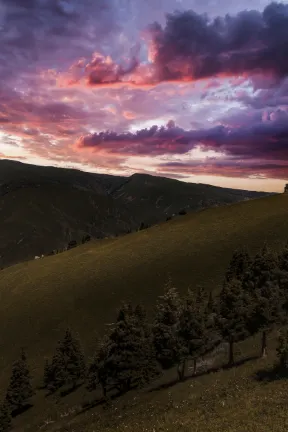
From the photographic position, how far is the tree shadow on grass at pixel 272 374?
2955 centimetres

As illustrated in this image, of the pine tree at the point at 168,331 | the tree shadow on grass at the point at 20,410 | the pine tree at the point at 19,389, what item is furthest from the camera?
the tree shadow on grass at the point at 20,410

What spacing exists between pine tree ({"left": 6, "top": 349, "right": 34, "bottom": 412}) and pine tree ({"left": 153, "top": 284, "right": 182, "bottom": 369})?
2830 centimetres

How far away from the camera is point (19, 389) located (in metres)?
63.5

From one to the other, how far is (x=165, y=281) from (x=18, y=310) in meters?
42.5

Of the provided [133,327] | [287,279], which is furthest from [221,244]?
[133,327]

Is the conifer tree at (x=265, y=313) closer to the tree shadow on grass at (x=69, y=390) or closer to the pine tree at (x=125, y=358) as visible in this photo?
the pine tree at (x=125, y=358)

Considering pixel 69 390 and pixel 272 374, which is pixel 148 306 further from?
pixel 272 374

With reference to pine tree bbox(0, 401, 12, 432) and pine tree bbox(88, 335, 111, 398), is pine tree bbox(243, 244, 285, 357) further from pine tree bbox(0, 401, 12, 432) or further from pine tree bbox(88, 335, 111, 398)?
pine tree bbox(0, 401, 12, 432)

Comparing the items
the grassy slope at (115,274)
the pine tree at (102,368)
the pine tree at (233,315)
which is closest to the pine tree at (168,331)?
the pine tree at (233,315)

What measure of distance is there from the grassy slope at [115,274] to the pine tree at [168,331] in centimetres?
3235

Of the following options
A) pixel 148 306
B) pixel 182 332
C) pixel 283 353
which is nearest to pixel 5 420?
pixel 182 332

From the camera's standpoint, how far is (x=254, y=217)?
121250 mm

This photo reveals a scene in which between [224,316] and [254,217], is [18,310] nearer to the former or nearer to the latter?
[224,316]

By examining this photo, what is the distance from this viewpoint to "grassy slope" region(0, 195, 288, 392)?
8725cm
